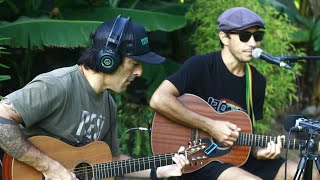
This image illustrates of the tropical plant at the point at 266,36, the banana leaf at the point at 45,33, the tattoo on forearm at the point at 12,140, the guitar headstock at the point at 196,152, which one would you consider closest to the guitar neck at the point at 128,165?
the guitar headstock at the point at 196,152

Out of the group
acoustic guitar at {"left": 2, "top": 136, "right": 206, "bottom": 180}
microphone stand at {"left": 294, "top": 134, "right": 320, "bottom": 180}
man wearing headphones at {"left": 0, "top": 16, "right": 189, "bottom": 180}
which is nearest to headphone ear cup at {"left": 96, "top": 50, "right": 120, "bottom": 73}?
man wearing headphones at {"left": 0, "top": 16, "right": 189, "bottom": 180}

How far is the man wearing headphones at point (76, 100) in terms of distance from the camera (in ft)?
9.84

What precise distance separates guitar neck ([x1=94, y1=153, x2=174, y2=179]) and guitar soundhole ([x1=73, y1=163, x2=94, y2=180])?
0.03m

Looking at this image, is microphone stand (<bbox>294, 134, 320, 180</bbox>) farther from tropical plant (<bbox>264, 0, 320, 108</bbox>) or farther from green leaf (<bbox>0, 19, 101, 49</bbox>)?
tropical plant (<bbox>264, 0, 320, 108</bbox>)

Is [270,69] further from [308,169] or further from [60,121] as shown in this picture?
[60,121]

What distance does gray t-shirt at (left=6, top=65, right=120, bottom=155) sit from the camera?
3.00 metres

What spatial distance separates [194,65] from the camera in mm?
4078

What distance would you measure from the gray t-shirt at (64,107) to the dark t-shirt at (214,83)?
0.74 m

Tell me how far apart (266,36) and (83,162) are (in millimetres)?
3242

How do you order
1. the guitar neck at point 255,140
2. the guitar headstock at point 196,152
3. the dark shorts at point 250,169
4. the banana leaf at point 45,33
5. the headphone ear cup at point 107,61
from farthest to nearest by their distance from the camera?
the banana leaf at point 45,33
the guitar neck at point 255,140
the dark shorts at point 250,169
the guitar headstock at point 196,152
the headphone ear cup at point 107,61

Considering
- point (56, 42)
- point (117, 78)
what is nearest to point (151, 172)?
point (117, 78)

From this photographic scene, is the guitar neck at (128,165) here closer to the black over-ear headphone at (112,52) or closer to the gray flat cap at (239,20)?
the black over-ear headphone at (112,52)

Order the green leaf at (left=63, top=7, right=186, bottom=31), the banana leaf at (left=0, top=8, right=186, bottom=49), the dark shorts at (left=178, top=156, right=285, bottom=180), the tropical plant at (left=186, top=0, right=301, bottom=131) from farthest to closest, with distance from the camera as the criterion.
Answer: the tropical plant at (left=186, top=0, right=301, bottom=131)
the green leaf at (left=63, top=7, right=186, bottom=31)
the banana leaf at (left=0, top=8, right=186, bottom=49)
the dark shorts at (left=178, top=156, right=285, bottom=180)

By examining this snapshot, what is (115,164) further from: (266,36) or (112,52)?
Answer: (266,36)
